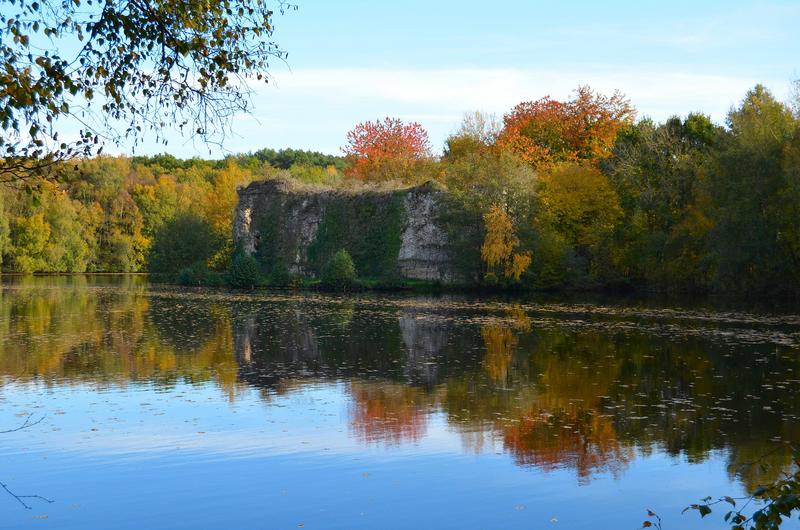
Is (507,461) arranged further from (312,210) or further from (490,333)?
(312,210)

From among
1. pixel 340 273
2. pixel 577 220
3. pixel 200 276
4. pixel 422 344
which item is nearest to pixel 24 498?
pixel 422 344

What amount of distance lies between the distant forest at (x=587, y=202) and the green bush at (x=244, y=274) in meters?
4.57

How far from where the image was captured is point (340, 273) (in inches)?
1997

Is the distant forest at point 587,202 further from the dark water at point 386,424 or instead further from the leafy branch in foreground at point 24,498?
the leafy branch in foreground at point 24,498

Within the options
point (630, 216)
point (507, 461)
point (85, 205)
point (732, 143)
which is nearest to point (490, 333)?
point (507, 461)

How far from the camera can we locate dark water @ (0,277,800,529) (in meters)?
9.29

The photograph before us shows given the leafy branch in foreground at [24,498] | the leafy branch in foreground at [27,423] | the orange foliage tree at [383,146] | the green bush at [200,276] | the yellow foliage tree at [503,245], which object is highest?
the orange foliage tree at [383,146]

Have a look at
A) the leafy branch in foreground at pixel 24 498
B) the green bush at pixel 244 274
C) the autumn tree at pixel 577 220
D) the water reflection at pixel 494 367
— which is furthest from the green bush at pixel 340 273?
the leafy branch in foreground at pixel 24 498

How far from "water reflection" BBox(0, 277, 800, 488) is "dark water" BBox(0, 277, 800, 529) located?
8 centimetres

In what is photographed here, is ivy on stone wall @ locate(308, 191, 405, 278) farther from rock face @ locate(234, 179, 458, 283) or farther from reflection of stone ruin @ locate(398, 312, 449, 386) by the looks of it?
reflection of stone ruin @ locate(398, 312, 449, 386)

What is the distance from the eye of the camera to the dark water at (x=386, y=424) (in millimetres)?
9289

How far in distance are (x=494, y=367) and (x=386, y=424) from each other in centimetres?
678

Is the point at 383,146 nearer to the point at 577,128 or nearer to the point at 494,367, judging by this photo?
the point at 577,128

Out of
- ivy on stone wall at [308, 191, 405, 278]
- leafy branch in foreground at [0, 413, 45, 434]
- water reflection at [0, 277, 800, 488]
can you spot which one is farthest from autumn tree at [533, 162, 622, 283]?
leafy branch in foreground at [0, 413, 45, 434]
